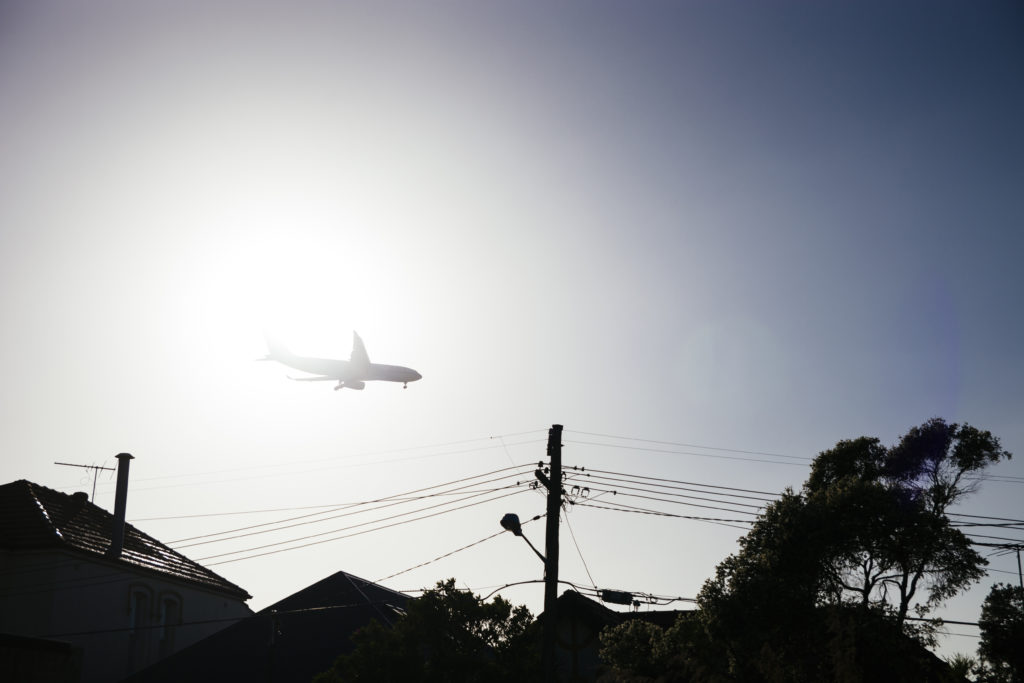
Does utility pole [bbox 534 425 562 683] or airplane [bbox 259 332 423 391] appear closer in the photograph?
utility pole [bbox 534 425 562 683]

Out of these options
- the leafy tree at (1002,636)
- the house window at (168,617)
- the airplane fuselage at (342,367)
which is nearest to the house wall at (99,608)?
the house window at (168,617)

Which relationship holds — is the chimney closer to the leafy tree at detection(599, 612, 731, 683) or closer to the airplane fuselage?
the airplane fuselage

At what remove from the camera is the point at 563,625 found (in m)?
43.4

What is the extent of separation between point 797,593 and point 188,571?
35.9 meters

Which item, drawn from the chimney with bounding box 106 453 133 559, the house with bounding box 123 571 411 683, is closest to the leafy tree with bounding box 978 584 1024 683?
the house with bounding box 123 571 411 683

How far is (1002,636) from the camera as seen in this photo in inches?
1096

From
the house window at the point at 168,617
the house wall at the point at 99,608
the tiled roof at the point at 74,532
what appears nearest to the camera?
the house wall at the point at 99,608

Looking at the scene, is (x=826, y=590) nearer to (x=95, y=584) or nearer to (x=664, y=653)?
(x=664, y=653)

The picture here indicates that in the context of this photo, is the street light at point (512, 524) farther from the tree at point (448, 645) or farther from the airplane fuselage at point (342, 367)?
the airplane fuselage at point (342, 367)

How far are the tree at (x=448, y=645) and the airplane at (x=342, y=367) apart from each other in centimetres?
1501

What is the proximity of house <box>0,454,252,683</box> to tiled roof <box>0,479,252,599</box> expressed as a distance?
0.05 meters

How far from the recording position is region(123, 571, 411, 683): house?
36562 millimetres

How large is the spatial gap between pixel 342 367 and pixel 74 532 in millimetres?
15367

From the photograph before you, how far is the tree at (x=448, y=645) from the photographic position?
26078mm
